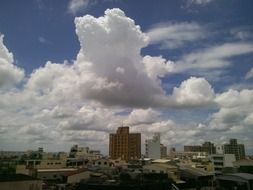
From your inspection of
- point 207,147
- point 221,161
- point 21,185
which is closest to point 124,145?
point 221,161

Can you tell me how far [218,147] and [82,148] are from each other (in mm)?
54650

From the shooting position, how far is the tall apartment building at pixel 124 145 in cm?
10769

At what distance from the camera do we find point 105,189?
32719mm

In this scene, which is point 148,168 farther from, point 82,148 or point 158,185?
point 82,148

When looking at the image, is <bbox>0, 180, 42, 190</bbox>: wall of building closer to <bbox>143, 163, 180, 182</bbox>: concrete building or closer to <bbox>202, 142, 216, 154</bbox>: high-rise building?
<bbox>143, 163, 180, 182</bbox>: concrete building

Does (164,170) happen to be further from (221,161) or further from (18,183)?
(18,183)

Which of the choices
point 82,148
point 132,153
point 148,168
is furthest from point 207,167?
point 82,148

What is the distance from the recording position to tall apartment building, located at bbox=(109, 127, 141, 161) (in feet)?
353

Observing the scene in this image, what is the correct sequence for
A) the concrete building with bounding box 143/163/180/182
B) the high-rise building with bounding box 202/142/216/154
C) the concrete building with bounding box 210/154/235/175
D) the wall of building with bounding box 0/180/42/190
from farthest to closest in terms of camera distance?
1. the high-rise building with bounding box 202/142/216/154
2. the concrete building with bounding box 210/154/235/175
3. the concrete building with bounding box 143/163/180/182
4. the wall of building with bounding box 0/180/42/190

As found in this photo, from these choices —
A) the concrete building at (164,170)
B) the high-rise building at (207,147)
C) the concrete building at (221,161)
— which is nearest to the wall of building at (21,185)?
the concrete building at (164,170)

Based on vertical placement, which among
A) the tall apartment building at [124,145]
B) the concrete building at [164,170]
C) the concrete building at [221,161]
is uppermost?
the tall apartment building at [124,145]

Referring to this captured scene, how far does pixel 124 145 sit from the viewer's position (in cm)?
10831

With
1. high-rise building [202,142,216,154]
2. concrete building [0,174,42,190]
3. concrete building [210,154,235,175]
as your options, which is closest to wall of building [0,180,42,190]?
concrete building [0,174,42,190]

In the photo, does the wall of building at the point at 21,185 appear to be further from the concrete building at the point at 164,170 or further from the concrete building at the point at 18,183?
the concrete building at the point at 164,170
